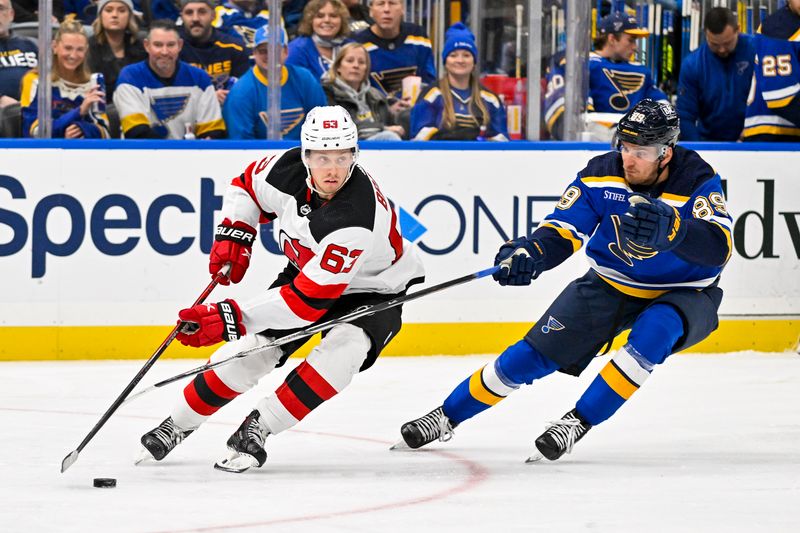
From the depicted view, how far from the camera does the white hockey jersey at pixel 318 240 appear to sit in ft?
13.0

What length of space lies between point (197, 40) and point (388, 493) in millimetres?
3424

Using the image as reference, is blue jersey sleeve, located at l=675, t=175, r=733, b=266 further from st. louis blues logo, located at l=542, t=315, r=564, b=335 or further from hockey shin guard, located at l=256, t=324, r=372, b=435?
hockey shin guard, located at l=256, t=324, r=372, b=435

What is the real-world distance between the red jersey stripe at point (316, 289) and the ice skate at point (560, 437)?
2.54 ft

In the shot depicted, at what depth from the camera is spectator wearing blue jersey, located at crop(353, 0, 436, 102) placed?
21.8 feet

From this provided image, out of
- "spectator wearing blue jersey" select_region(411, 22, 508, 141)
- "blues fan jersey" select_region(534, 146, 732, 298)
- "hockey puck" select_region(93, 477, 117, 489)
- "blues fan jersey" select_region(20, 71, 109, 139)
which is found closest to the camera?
"hockey puck" select_region(93, 477, 117, 489)

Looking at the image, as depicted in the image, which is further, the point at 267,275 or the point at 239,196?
the point at 267,275

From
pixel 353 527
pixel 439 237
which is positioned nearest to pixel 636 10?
pixel 439 237

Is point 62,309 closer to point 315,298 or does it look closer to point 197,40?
point 197,40

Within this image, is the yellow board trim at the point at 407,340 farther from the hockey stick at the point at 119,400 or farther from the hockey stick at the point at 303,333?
the hockey stick at the point at 303,333

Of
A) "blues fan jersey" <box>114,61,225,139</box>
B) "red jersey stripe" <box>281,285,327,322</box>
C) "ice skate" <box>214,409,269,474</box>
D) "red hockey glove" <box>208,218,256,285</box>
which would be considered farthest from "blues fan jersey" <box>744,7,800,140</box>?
"ice skate" <box>214,409,269,474</box>

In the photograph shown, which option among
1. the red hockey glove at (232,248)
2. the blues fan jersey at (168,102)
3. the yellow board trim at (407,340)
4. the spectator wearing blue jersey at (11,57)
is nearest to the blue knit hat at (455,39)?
the blues fan jersey at (168,102)

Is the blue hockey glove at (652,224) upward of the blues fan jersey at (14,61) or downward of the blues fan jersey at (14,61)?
downward

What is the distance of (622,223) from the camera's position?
13.0ft

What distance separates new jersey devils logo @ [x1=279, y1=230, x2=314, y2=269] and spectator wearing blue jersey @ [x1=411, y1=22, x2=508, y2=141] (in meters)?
2.57
